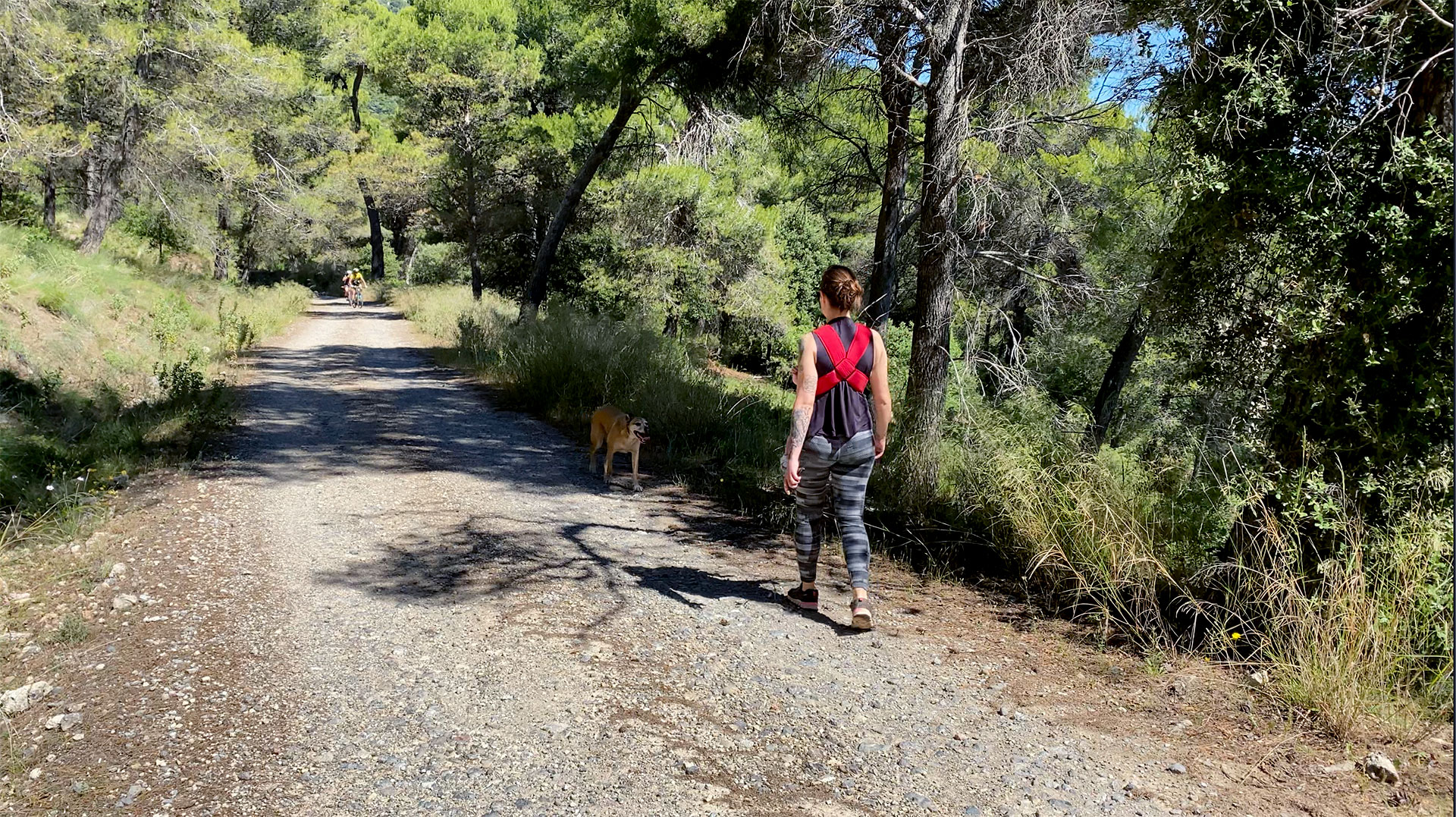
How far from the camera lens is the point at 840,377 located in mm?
4512

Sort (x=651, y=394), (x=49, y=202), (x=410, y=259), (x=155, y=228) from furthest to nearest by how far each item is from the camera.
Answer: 1. (x=410, y=259)
2. (x=49, y=202)
3. (x=155, y=228)
4. (x=651, y=394)

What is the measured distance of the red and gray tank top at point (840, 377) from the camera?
4.50 m

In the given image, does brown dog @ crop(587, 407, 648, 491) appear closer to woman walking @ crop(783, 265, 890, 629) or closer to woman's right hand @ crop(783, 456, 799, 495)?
woman walking @ crop(783, 265, 890, 629)

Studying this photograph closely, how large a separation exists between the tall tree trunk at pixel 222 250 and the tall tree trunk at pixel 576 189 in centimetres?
1345

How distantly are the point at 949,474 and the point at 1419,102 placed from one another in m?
3.36

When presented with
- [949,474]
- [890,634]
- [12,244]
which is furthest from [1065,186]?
[12,244]

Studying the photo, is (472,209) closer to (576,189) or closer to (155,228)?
(155,228)

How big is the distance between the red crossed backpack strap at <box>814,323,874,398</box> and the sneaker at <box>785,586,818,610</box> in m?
1.18

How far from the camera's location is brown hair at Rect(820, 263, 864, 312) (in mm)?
4543

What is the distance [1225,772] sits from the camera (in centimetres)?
329

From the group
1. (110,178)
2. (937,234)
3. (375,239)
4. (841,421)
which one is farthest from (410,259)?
(841,421)

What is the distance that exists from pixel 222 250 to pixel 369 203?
1955cm

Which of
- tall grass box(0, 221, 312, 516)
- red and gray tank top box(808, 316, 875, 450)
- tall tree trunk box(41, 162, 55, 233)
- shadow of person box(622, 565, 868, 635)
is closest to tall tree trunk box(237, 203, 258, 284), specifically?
tall tree trunk box(41, 162, 55, 233)

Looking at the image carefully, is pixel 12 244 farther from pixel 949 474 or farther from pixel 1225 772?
pixel 1225 772
